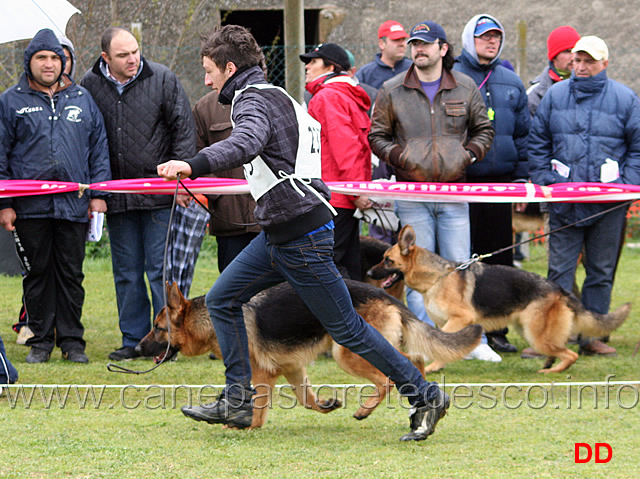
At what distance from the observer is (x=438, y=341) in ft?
17.1

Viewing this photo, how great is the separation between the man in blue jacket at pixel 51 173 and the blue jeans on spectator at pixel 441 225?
94.0 inches

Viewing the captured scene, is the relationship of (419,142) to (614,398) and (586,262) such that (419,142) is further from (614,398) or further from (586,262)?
(614,398)

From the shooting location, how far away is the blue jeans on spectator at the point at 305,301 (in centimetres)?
418

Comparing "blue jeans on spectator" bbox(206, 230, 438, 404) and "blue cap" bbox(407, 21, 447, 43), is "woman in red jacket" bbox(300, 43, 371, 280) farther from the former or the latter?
"blue jeans on spectator" bbox(206, 230, 438, 404)

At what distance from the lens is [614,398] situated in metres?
5.59

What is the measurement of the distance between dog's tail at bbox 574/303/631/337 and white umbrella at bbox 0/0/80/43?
14.9ft

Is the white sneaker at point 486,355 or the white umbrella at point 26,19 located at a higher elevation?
the white umbrella at point 26,19

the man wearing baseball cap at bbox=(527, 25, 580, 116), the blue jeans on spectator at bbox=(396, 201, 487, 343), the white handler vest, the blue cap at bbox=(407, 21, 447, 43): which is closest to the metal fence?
the man wearing baseball cap at bbox=(527, 25, 580, 116)

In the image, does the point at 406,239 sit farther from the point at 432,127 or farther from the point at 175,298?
the point at 175,298

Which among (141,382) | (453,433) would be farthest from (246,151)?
(141,382)

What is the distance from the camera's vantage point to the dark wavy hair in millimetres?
4141

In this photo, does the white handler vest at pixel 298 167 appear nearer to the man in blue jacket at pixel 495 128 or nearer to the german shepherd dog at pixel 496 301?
the german shepherd dog at pixel 496 301

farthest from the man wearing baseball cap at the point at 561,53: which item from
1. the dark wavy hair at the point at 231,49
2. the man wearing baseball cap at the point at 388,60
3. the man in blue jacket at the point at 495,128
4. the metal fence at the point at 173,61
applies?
the dark wavy hair at the point at 231,49

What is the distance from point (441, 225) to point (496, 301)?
2.52 ft
